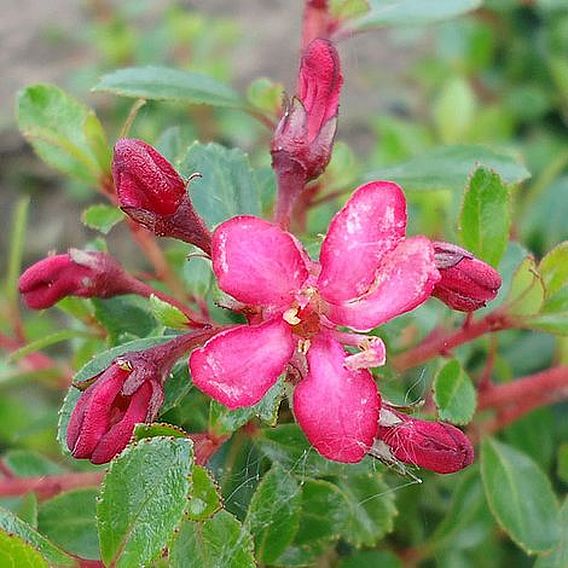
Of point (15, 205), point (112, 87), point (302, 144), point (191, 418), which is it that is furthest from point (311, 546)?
point (15, 205)

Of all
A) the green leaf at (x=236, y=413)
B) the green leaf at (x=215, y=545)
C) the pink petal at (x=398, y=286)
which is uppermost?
the pink petal at (x=398, y=286)

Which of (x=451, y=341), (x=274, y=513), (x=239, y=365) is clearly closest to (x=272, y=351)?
(x=239, y=365)

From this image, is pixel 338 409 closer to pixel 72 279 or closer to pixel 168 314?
pixel 168 314

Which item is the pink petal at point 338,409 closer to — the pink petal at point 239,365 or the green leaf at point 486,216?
the pink petal at point 239,365

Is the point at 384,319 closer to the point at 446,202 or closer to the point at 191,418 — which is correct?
the point at 191,418

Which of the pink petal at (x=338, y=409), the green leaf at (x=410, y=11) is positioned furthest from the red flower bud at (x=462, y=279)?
the green leaf at (x=410, y=11)

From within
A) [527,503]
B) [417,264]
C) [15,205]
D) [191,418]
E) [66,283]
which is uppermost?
[417,264]
